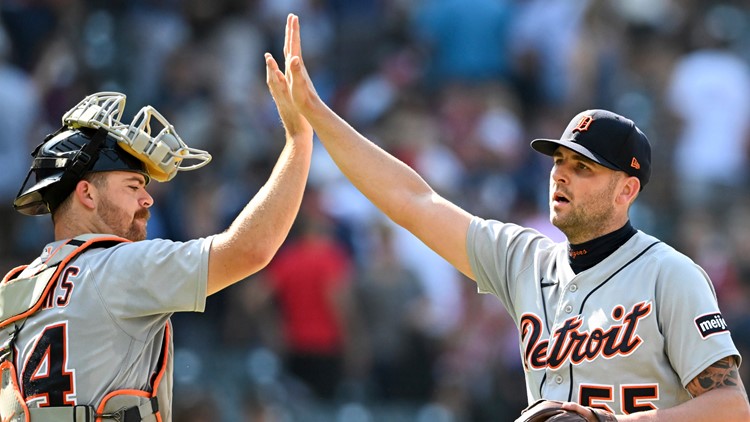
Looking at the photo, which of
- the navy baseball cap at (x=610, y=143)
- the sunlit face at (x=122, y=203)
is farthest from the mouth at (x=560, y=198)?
the sunlit face at (x=122, y=203)

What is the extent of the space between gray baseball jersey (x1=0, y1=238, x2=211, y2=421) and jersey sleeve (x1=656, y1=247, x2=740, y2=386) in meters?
1.66

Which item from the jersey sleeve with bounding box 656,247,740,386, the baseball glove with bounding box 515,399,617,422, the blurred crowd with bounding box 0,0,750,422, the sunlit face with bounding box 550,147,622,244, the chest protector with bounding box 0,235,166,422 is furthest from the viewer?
the blurred crowd with bounding box 0,0,750,422

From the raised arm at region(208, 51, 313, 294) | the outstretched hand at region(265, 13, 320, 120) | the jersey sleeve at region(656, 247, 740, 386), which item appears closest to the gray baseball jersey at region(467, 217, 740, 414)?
the jersey sleeve at region(656, 247, 740, 386)

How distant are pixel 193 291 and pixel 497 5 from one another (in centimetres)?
861

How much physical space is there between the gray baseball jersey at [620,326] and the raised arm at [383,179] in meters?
0.30

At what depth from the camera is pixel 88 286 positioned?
4.65m

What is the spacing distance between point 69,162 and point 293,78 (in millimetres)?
951

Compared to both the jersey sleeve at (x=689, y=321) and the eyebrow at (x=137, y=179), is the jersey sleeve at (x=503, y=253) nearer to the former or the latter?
the jersey sleeve at (x=689, y=321)

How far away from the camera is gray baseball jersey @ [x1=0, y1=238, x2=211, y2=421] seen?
4547 millimetres


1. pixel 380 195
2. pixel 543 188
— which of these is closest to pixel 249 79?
pixel 543 188

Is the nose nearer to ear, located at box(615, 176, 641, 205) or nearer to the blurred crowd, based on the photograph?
ear, located at box(615, 176, 641, 205)

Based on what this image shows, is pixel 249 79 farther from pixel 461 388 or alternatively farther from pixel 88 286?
pixel 88 286

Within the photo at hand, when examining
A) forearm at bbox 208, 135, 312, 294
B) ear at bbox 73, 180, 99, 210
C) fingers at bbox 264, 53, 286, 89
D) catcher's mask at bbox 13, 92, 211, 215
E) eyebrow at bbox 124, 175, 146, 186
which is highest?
fingers at bbox 264, 53, 286, 89

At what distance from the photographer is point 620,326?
454cm
